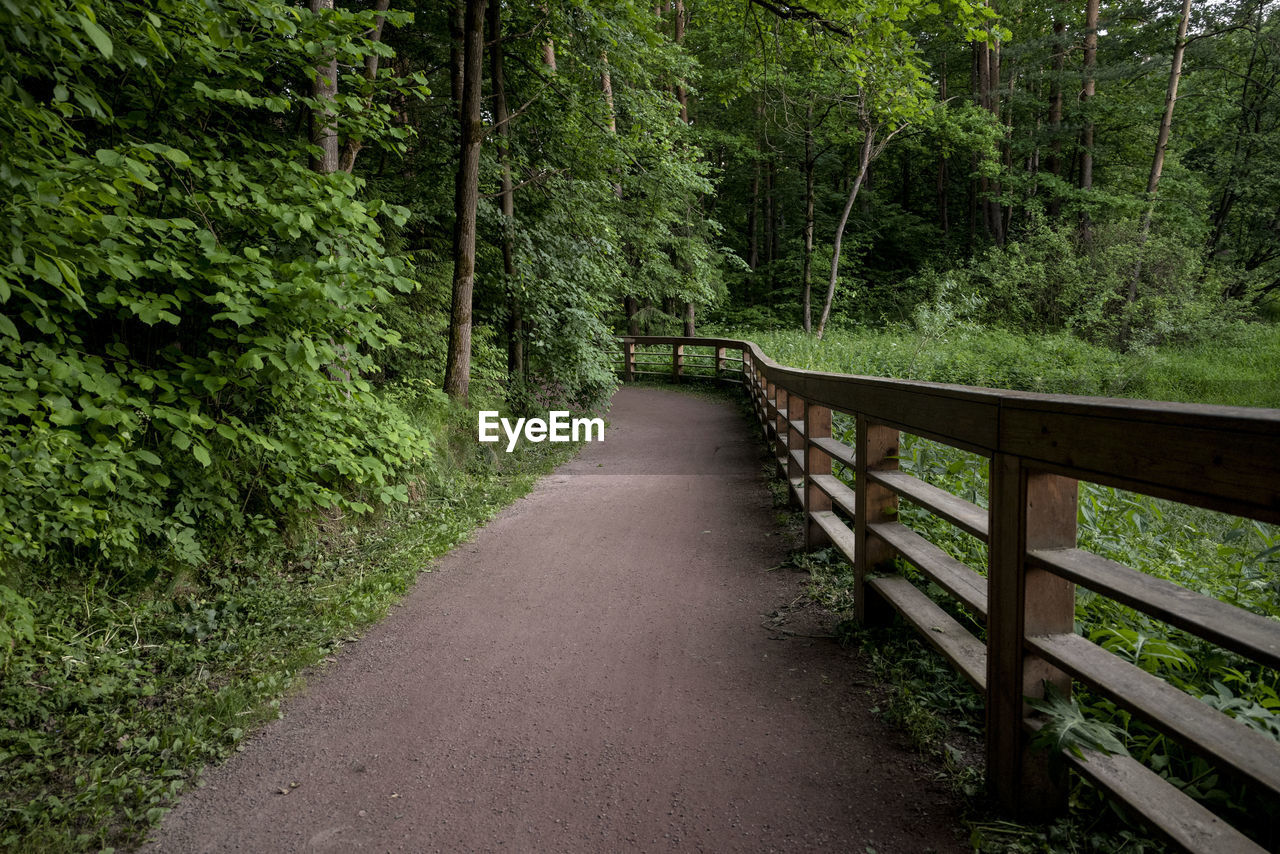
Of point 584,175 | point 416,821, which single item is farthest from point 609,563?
point 584,175

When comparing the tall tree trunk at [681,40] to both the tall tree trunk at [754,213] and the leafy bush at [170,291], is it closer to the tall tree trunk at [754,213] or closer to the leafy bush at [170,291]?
the tall tree trunk at [754,213]

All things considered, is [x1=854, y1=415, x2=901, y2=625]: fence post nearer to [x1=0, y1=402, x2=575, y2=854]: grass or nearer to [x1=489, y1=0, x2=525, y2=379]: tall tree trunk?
[x1=0, y1=402, x2=575, y2=854]: grass

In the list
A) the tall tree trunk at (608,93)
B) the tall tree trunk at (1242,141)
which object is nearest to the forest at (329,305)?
the tall tree trunk at (608,93)

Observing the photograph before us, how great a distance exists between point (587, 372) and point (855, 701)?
28.1 ft

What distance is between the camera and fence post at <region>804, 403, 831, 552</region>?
214 inches

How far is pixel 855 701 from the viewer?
10.8ft

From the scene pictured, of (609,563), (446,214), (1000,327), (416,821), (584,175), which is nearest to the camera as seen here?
(416,821)

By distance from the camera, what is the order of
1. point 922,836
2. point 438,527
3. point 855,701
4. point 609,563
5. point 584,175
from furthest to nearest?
point 584,175 < point 438,527 < point 609,563 < point 855,701 < point 922,836

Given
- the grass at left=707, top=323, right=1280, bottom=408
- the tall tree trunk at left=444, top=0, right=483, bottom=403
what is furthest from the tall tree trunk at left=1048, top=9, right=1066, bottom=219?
the tall tree trunk at left=444, top=0, right=483, bottom=403

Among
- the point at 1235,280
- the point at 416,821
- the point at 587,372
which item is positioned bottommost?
the point at 416,821

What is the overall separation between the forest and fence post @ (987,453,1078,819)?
625mm

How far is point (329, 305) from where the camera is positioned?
14.5ft

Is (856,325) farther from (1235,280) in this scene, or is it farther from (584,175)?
(584,175)

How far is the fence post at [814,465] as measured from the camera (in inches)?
214
